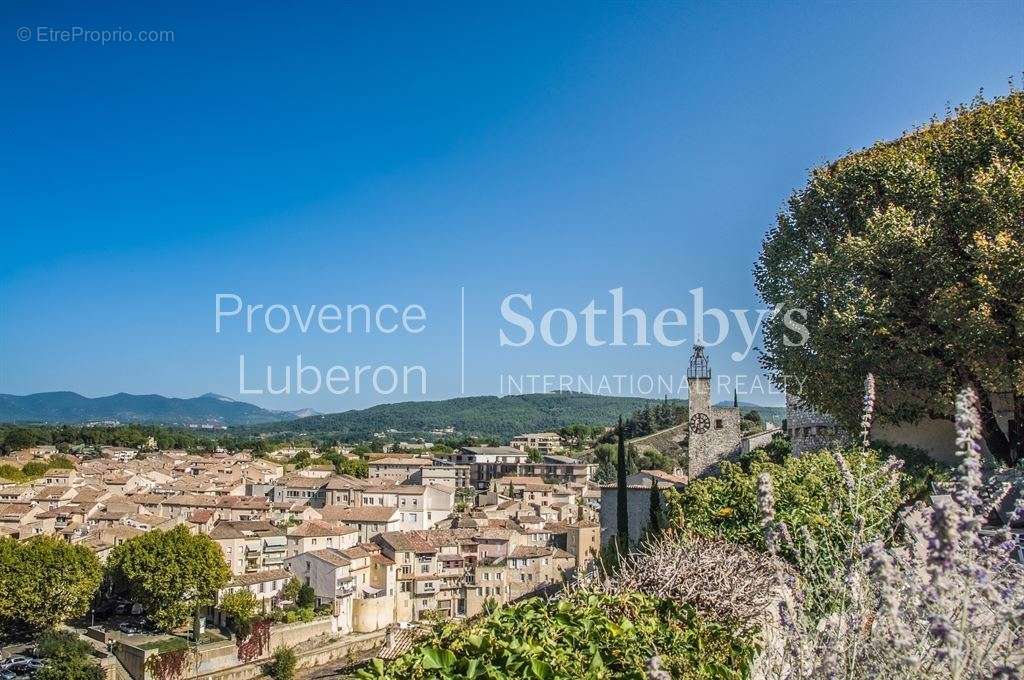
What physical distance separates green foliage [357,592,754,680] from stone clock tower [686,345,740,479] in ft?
74.4

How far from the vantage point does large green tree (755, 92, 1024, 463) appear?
9.11 m

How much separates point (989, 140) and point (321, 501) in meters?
56.5

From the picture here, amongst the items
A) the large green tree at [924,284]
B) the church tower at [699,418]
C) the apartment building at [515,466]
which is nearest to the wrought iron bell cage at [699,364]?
the church tower at [699,418]

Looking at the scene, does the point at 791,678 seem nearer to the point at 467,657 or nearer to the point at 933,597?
the point at 933,597

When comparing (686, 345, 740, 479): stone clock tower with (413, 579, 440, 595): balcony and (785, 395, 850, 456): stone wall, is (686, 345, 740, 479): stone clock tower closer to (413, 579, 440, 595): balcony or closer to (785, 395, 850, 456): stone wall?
(785, 395, 850, 456): stone wall

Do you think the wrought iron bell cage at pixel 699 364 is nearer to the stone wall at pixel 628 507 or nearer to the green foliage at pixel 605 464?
the stone wall at pixel 628 507

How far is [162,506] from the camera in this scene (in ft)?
175

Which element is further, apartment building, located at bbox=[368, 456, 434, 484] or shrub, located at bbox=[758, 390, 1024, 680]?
apartment building, located at bbox=[368, 456, 434, 484]

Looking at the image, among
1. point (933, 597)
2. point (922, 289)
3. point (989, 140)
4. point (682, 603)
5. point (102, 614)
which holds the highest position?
A: point (989, 140)

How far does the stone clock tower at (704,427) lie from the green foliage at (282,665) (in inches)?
671

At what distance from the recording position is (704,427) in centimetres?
2634

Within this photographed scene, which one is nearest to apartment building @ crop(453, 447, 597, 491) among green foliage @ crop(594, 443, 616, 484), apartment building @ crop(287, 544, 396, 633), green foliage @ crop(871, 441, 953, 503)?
green foliage @ crop(594, 443, 616, 484)

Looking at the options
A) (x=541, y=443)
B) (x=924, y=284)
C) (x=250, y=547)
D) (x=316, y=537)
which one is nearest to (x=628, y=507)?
(x=924, y=284)

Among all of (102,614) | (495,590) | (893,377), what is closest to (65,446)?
(102,614)
